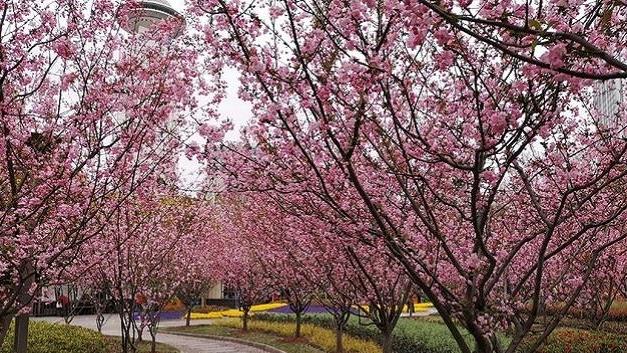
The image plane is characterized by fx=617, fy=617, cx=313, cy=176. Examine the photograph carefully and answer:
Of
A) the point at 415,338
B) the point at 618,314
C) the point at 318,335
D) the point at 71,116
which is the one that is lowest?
the point at 318,335

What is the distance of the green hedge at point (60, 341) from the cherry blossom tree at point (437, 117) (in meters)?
8.38

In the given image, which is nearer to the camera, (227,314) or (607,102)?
(607,102)

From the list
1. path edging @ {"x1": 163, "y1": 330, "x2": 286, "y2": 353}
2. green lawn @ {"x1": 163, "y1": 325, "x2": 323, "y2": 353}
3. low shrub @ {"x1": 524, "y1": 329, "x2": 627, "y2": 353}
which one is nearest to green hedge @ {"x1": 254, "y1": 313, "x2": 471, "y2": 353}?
green lawn @ {"x1": 163, "y1": 325, "x2": 323, "y2": 353}

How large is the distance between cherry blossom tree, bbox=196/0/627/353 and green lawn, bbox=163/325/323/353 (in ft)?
34.3

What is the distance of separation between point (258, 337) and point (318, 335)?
3454 mm

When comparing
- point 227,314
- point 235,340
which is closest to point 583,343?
point 235,340

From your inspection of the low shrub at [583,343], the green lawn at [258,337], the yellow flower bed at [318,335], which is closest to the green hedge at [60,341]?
A: the green lawn at [258,337]

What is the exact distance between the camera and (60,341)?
44.7 ft

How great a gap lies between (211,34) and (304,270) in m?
8.31

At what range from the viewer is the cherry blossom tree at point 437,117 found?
3.20 metres

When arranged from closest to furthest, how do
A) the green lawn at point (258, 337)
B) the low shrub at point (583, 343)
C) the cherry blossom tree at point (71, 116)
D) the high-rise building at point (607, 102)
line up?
1. the cherry blossom tree at point (71, 116)
2. the high-rise building at point (607, 102)
3. the low shrub at point (583, 343)
4. the green lawn at point (258, 337)

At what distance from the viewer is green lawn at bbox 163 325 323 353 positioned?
1717 cm

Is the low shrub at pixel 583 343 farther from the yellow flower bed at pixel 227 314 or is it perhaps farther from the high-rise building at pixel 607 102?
the yellow flower bed at pixel 227 314

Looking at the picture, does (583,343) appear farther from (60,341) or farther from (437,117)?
(60,341)
